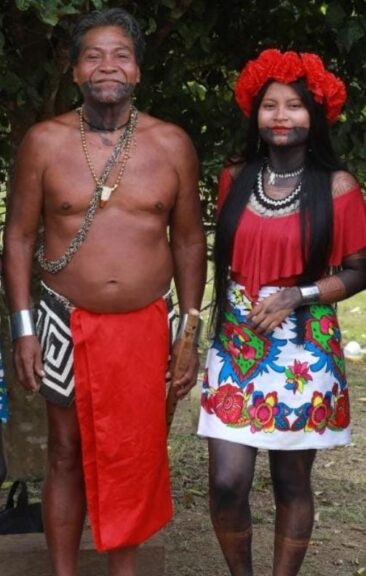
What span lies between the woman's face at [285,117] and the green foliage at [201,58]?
0.30 metres

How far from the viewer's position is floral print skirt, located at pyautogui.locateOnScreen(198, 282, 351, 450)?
443cm

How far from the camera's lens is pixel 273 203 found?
4.43 m

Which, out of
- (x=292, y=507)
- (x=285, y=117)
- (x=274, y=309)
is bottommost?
(x=292, y=507)

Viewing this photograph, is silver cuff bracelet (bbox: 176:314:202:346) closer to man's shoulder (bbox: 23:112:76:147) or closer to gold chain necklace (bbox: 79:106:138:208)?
gold chain necklace (bbox: 79:106:138:208)

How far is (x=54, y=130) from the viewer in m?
4.41

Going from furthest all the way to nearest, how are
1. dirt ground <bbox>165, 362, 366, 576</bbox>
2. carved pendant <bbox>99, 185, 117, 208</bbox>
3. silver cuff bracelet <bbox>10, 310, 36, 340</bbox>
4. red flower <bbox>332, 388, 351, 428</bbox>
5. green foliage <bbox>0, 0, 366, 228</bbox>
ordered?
dirt ground <bbox>165, 362, 366, 576</bbox>
green foliage <bbox>0, 0, 366, 228</bbox>
red flower <bbox>332, 388, 351, 428</bbox>
silver cuff bracelet <bbox>10, 310, 36, 340</bbox>
carved pendant <bbox>99, 185, 117, 208</bbox>

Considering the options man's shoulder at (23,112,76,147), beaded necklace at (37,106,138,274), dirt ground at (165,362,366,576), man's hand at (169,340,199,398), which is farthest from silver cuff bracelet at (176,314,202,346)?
dirt ground at (165,362,366,576)

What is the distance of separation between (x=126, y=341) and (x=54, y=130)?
0.75 m

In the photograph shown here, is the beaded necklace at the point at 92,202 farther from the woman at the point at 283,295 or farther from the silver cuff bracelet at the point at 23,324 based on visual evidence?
the woman at the point at 283,295

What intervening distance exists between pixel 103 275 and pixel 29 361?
38cm

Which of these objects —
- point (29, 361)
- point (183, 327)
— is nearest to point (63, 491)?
point (29, 361)

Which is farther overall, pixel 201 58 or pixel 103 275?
pixel 201 58

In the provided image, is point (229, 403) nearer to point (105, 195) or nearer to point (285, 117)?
point (105, 195)

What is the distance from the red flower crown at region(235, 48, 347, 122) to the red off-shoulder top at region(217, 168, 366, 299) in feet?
1.03
